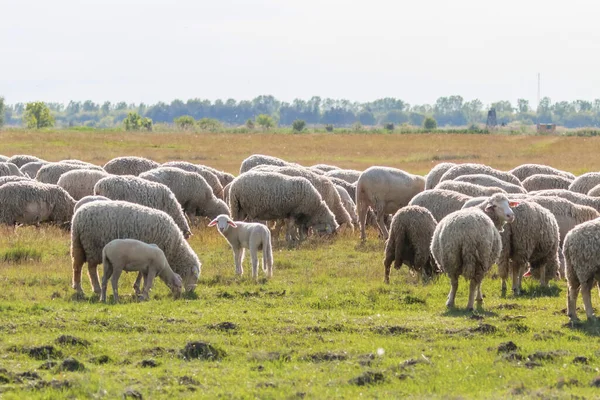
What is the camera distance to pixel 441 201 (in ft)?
60.0

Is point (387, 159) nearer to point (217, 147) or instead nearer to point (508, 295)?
point (217, 147)

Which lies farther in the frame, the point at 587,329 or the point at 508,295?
the point at 508,295

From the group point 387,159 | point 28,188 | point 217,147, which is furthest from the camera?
point 217,147

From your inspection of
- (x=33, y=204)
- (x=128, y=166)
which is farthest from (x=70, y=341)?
(x=128, y=166)

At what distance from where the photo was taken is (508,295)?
48.9 feet

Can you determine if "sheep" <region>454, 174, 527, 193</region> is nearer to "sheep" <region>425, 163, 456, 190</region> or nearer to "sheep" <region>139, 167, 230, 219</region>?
"sheep" <region>425, 163, 456, 190</region>

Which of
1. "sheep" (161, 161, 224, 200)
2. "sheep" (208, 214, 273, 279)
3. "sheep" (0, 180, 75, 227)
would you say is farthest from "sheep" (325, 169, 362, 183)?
"sheep" (208, 214, 273, 279)

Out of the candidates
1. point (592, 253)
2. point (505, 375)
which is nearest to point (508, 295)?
point (592, 253)

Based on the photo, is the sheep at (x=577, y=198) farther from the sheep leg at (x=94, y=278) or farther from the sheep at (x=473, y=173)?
the sheep leg at (x=94, y=278)

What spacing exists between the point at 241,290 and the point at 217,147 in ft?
165

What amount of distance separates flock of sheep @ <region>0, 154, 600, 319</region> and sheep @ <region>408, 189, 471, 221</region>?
2cm

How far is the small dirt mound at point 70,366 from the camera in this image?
9653 millimetres

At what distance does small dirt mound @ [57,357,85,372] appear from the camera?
31.7 ft

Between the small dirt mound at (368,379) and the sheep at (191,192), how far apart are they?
1405 cm
